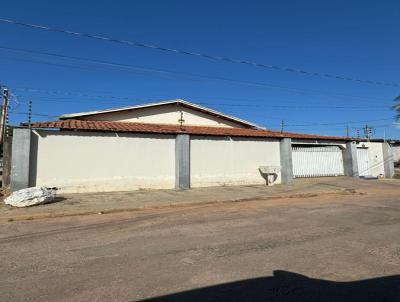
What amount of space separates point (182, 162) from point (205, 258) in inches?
489

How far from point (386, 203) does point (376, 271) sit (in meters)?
8.80

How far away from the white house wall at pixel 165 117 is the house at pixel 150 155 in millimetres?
68

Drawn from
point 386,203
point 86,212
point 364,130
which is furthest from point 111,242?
point 364,130

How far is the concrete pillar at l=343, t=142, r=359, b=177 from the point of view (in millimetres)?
24297

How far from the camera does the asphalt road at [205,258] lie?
4.34 m

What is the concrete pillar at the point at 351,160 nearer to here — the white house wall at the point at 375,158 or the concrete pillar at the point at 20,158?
the white house wall at the point at 375,158

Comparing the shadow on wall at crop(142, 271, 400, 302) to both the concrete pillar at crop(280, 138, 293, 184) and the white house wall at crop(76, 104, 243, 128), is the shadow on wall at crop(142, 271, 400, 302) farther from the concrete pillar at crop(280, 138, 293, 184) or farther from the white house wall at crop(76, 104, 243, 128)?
the white house wall at crop(76, 104, 243, 128)

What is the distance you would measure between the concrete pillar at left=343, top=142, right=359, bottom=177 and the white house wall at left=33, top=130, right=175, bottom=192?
12.7 meters

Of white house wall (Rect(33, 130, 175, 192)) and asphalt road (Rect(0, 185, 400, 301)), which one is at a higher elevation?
white house wall (Rect(33, 130, 175, 192))

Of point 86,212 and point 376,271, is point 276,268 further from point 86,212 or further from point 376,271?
point 86,212

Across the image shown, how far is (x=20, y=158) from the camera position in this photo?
15016 mm

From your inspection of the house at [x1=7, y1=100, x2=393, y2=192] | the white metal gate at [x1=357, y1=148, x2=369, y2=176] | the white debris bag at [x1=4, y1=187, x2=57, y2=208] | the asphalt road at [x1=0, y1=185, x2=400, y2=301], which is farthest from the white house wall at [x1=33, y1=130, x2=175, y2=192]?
the white metal gate at [x1=357, y1=148, x2=369, y2=176]

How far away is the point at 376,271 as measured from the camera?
502 centimetres

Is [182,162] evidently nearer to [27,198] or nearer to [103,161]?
[103,161]
